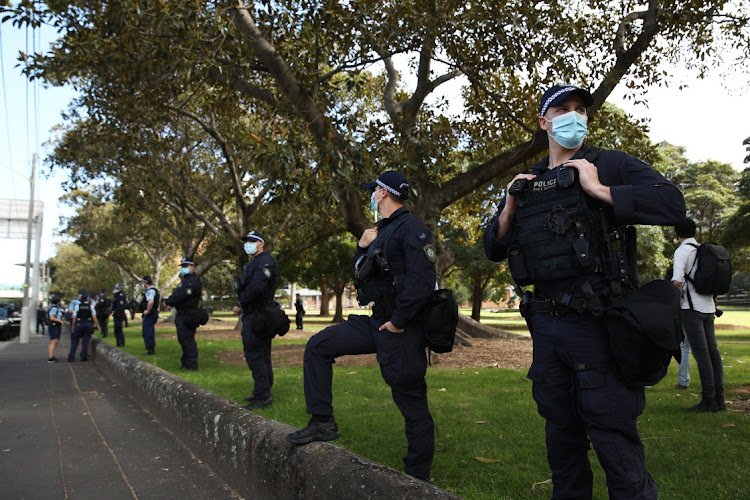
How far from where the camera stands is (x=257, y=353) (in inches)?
271

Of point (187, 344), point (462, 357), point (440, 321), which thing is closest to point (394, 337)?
point (440, 321)

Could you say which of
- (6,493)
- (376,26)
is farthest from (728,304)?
(6,493)

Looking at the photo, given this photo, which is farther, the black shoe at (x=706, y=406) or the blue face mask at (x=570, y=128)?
the black shoe at (x=706, y=406)

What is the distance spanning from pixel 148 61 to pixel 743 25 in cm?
1004

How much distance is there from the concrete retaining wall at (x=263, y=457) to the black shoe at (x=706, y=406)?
4.02 meters

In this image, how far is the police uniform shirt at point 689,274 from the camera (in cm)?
567

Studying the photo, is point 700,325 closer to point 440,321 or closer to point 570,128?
point 440,321

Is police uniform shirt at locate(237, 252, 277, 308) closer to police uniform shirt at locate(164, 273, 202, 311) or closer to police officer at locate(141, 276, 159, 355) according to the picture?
police uniform shirt at locate(164, 273, 202, 311)

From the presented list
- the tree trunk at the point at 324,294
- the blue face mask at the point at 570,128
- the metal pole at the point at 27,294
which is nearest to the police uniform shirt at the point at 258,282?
the blue face mask at the point at 570,128

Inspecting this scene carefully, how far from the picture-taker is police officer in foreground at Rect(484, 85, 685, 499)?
2.36 meters

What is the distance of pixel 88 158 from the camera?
19.2 meters

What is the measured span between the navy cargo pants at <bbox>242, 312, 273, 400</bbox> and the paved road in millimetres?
1062

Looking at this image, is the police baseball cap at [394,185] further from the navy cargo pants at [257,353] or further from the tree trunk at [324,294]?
the tree trunk at [324,294]

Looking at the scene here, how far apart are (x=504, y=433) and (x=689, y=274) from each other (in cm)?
245
